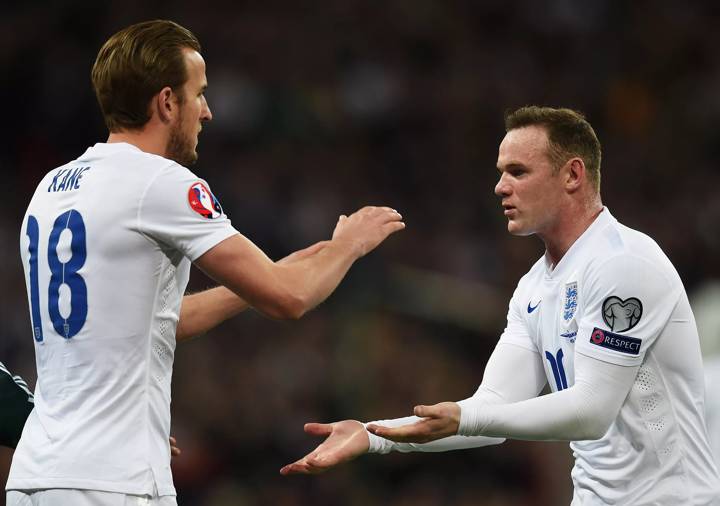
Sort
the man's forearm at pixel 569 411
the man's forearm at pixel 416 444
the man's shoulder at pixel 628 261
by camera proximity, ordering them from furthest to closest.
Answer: the man's forearm at pixel 416 444, the man's shoulder at pixel 628 261, the man's forearm at pixel 569 411

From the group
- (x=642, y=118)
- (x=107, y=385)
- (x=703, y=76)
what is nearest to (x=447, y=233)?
(x=642, y=118)

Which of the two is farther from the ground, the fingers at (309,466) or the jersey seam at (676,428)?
the jersey seam at (676,428)

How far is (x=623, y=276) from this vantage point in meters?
4.00

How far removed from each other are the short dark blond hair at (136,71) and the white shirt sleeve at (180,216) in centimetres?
26

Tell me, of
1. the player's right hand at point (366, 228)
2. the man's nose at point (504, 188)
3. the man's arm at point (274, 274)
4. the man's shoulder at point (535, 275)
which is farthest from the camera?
the man's shoulder at point (535, 275)

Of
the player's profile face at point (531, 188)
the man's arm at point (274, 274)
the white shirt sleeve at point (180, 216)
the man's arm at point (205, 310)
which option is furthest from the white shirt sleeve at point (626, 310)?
the white shirt sleeve at point (180, 216)

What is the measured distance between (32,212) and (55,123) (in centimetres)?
863

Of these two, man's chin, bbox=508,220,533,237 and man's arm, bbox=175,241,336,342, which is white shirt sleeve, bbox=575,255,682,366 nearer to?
man's chin, bbox=508,220,533,237

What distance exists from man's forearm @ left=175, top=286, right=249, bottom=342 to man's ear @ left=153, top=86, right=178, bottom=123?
2.37ft

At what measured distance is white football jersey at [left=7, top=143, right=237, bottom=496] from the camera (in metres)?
3.28

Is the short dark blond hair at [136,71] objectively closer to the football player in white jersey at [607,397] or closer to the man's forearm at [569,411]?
the football player in white jersey at [607,397]

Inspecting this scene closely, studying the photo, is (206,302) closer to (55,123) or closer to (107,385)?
(107,385)

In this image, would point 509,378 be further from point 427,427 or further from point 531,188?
point 427,427

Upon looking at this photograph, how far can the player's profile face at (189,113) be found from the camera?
3604mm
